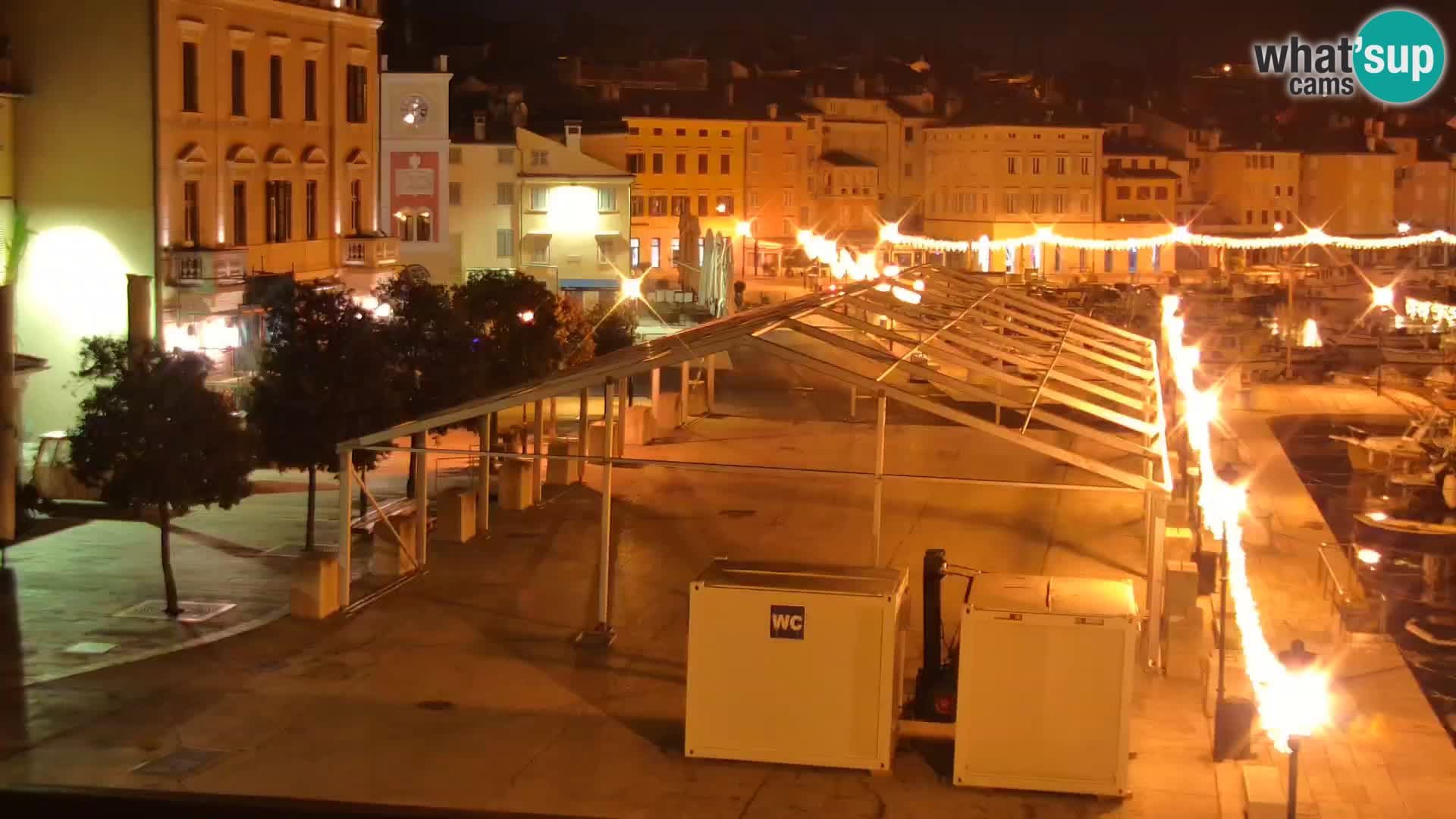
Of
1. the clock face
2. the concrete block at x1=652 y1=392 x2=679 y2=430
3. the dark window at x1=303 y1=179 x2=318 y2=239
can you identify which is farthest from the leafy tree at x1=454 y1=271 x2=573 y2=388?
the clock face

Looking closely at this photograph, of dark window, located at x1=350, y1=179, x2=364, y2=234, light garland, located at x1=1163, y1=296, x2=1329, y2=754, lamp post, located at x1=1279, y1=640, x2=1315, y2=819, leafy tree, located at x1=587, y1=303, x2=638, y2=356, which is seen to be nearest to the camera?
lamp post, located at x1=1279, y1=640, x2=1315, y2=819

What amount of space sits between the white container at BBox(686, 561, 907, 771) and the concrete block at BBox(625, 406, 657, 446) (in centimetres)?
1701

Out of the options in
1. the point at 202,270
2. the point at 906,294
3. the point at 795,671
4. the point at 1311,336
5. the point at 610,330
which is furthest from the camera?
the point at 1311,336

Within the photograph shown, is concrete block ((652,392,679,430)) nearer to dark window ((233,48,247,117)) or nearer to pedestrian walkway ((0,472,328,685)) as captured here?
pedestrian walkway ((0,472,328,685))

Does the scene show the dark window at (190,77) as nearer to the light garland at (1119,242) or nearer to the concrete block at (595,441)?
the concrete block at (595,441)

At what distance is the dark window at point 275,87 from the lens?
Result: 3669 centimetres

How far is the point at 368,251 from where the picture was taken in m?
40.6

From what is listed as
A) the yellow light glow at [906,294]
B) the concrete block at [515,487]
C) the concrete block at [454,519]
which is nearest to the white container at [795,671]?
the concrete block at [454,519]

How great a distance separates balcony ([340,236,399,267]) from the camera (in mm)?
40250

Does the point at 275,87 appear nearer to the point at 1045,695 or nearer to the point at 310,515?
the point at 310,515

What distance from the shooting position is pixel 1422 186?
121688 mm

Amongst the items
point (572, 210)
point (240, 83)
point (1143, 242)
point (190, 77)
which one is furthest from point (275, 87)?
point (1143, 242)

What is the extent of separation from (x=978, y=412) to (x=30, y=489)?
18937 millimetres

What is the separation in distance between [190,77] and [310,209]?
18.7ft
